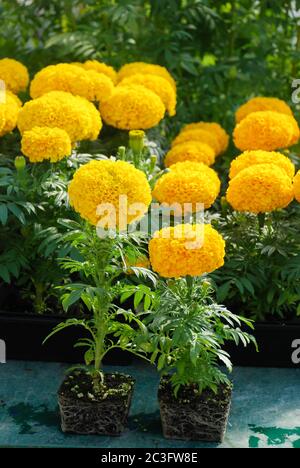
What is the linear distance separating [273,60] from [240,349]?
262cm

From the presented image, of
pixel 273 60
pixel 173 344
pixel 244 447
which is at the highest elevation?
pixel 273 60

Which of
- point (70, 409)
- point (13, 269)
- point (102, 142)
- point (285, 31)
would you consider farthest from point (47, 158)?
point (285, 31)

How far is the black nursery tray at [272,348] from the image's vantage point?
167 inches

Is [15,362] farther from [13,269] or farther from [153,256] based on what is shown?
[153,256]

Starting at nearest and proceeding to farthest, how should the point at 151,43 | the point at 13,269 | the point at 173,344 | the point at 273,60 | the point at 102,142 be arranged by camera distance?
the point at 173,344, the point at 13,269, the point at 102,142, the point at 151,43, the point at 273,60

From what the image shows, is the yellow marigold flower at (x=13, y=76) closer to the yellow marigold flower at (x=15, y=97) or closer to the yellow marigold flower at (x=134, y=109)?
the yellow marigold flower at (x=15, y=97)

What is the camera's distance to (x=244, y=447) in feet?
12.2

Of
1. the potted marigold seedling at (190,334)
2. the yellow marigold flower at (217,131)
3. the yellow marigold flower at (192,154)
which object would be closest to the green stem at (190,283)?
the potted marigold seedling at (190,334)

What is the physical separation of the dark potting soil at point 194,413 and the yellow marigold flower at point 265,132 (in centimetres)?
130

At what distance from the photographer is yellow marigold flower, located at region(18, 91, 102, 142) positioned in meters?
4.38

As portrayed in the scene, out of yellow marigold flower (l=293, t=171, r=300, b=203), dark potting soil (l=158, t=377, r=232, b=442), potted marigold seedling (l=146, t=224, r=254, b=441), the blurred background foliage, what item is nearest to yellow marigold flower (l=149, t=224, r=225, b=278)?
potted marigold seedling (l=146, t=224, r=254, b=441)

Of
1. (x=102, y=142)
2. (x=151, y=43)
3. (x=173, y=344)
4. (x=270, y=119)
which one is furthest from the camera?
(x=151, y=43)

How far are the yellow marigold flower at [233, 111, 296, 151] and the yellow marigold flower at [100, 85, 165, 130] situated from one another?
42cm

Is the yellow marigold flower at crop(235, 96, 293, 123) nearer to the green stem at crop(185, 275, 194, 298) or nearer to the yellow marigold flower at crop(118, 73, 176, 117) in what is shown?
the yellow marigold flower at crop(118, 73, 176, 117)
